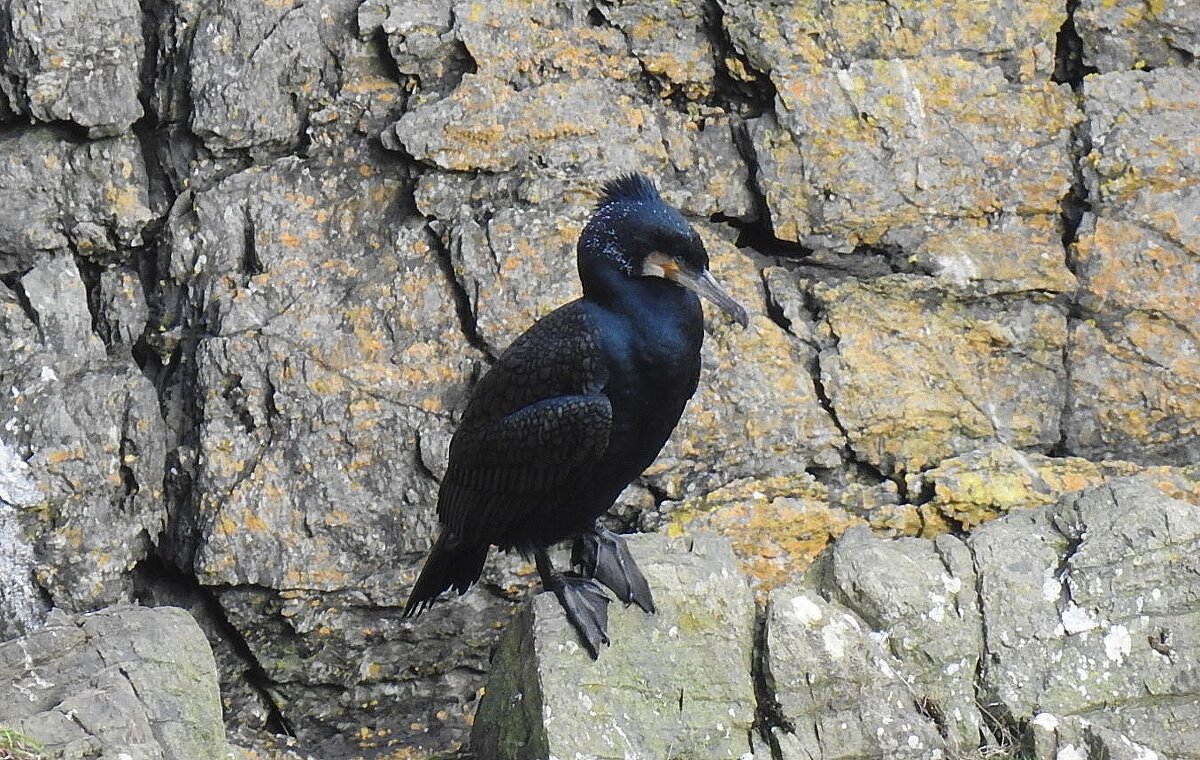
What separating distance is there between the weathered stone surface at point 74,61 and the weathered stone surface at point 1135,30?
439 cm

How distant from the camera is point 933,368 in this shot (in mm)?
7020

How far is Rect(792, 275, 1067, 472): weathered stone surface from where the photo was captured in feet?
22.7

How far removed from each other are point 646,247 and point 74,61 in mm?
3212

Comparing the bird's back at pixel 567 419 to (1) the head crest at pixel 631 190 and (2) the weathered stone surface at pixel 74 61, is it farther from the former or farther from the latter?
(2) the weathered stone surface at pixel 74 61

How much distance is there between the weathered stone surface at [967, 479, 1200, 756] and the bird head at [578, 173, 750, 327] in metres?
1.44

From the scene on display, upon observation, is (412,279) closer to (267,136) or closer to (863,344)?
(267,136)

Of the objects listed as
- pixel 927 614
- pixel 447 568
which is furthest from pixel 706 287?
pixel 447 568

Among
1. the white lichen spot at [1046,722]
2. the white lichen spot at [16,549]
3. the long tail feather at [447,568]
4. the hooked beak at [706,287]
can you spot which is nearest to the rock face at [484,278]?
the white lichen spot at [16,549]

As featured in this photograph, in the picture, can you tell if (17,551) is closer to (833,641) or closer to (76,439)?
(76,439)

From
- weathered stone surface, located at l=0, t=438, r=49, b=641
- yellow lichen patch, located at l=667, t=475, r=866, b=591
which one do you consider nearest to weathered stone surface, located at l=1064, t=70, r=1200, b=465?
yellow lichen patch, located at l=667, t=475, r=866, b=591

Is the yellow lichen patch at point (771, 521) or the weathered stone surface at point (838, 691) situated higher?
the yellow lichen patch at point (771, 521)

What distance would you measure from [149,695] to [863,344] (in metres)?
3.57

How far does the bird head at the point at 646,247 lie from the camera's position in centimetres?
487

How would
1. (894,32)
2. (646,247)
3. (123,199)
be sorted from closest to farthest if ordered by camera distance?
1. (646,247)
2. (123,199)
3. (894,32)
